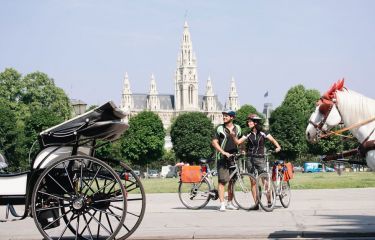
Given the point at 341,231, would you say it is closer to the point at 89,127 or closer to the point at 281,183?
the point at 89,127

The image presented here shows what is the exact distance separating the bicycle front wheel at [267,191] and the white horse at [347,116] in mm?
5212

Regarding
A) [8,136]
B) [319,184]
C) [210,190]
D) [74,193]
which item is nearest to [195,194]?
[210,190]

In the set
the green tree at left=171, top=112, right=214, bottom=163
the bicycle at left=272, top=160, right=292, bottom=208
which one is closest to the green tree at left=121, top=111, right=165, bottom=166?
the green tree at left=171, top=112, right=214, bottom=163

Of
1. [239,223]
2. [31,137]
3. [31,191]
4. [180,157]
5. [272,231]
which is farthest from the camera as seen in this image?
[180,157]

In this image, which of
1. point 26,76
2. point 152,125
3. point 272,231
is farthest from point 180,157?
point 272,231

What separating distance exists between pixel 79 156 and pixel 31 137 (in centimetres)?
7616

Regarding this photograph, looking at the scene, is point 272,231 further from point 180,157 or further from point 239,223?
point 180,157

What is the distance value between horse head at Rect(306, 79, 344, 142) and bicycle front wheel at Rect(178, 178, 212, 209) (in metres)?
6.52

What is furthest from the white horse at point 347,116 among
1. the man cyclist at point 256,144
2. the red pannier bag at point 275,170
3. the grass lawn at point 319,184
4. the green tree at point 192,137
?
the green tree at point 192,137

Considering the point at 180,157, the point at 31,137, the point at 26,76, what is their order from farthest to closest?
the point at 180,157, the point at 26,76, the point at 31,137

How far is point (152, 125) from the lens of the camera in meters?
118

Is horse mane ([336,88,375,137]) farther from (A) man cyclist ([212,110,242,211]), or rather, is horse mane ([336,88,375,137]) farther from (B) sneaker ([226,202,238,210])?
(B) sneaker ([226,202,238,210])

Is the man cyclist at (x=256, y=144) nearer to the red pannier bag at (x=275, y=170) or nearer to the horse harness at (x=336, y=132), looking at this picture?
the red pannier bag at (x=275, y=170)

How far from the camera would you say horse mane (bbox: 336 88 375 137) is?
8.94 m
